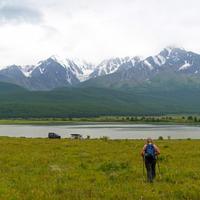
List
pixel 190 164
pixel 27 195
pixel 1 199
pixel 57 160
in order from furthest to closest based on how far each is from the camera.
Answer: pixel 57 160, pixel 190 164, pixel 27 195, pixel 1 199

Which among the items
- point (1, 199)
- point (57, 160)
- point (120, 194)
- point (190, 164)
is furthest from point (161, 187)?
point (57, 160)

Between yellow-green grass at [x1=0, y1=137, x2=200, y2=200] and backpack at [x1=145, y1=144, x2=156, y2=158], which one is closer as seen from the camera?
yellow-green grass at [x1=0, y1=137, x2=200, y2=200]

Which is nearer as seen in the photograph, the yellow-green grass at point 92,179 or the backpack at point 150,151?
the yellow-green grass at point 92,179

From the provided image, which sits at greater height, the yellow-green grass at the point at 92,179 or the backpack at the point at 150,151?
the backpack at the point at 150,151

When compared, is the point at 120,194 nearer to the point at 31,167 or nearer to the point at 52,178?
the point at 52,178

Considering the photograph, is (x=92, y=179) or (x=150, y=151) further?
(x=92, y=179)

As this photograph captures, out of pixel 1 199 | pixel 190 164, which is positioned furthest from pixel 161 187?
pixel 190 164

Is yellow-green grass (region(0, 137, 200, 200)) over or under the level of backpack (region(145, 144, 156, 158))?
under

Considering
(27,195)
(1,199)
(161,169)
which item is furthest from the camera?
(161,169)

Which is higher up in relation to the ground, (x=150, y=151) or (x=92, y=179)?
(x=150, y=151)

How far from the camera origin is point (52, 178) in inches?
953

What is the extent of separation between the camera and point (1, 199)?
58.7 ft

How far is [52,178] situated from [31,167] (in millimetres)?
5490

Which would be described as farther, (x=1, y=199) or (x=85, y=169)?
(x=85, y=169)
